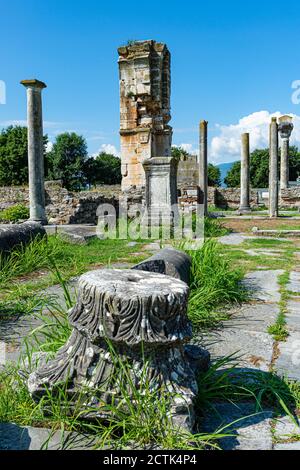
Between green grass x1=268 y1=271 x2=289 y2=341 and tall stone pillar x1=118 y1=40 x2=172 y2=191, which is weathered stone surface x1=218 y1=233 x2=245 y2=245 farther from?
tall stone pillar x1=118 y1=40 x2=172 y2=191

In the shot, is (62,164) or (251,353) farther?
(62,164)

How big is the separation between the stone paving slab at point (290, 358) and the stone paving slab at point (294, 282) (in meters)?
1.49

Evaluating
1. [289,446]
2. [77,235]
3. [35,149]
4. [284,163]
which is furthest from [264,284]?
[284,163]

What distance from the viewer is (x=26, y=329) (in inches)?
134

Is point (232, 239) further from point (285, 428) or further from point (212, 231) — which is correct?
point (285, 428)

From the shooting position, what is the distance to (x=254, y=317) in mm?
3758

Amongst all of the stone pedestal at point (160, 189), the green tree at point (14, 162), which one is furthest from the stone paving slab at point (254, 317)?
the green tree at point (14, 162)

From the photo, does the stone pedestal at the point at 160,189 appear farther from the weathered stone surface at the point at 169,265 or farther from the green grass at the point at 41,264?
the weathered stone surface at the point at 169,265

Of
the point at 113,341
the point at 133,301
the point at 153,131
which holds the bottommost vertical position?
the point at 113,341

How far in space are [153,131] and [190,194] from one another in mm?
3168

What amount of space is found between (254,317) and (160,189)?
7.73m

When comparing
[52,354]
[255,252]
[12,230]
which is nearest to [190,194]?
[255,252]
